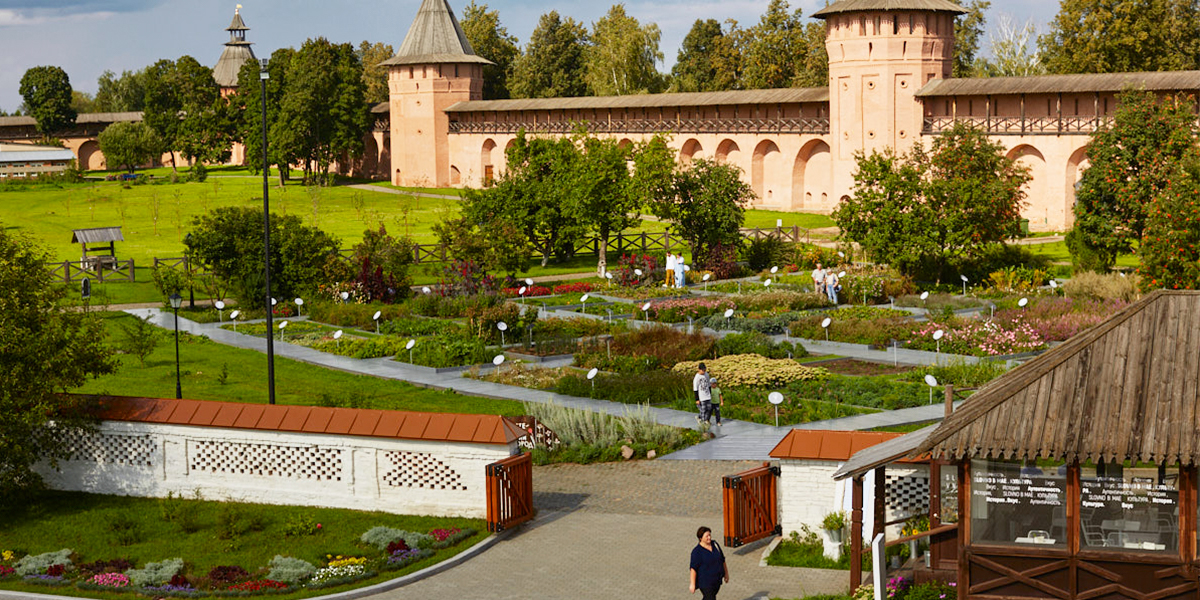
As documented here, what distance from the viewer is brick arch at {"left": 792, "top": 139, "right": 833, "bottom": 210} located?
155 ft

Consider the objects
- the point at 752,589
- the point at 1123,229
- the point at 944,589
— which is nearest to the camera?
the point at 944,589

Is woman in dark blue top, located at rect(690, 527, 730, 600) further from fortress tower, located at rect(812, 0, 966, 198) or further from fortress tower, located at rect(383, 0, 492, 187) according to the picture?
fortress tower, located at rect(383, 0, 492, 187)

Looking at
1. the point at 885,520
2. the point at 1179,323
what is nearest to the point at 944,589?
the point at 885,520

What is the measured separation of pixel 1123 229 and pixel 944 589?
2122cm

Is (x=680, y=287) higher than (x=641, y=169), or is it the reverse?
(x=641, y=169)

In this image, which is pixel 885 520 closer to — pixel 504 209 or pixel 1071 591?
pixel 1071 591

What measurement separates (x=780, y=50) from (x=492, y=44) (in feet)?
71.7

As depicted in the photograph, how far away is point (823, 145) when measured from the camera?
47.4 m

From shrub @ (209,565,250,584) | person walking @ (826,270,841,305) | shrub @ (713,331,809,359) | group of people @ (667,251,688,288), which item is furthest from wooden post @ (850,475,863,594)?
group of people @ (667,251,688,288)

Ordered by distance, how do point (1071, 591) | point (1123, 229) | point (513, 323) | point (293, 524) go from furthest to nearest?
point (1123, 229), point (513, 323), point (293, 524), point (1071, 591)

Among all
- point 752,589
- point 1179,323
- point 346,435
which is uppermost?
point 1179,323

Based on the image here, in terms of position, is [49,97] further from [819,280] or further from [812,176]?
[819,280]

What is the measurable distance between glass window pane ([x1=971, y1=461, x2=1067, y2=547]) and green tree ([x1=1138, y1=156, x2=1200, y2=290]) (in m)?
15.6

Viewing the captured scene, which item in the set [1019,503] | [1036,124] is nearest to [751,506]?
[1019,503]
